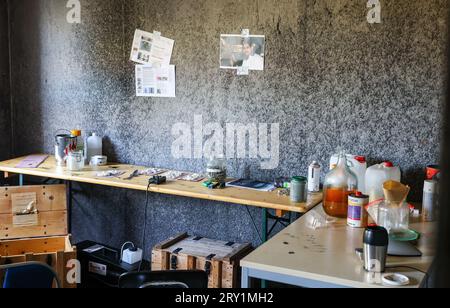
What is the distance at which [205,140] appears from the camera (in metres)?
3.23

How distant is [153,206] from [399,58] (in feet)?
6.34

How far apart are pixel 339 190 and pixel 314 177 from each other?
0.45m

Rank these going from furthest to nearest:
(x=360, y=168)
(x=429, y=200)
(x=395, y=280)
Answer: (x=360, y=168) → (x=429, y=200) → (x=395, y=280)

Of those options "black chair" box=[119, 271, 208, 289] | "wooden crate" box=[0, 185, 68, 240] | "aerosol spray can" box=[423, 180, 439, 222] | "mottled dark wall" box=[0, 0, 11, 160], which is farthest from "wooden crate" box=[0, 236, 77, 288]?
"aerosol spray can" box=[423, 180, 439, 222]

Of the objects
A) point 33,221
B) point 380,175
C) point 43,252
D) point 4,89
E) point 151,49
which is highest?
point 151,49

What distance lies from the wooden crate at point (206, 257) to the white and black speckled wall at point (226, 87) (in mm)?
315

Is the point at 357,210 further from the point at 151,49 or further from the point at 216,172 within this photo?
the point at 151,49

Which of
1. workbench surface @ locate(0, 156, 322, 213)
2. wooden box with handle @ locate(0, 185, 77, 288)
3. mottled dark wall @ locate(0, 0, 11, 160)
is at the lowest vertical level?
wooden box with handle @ locate(0, 185, 77, 288)

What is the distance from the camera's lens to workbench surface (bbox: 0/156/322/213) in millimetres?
2471

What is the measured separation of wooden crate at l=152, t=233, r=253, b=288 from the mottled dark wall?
1.76 m

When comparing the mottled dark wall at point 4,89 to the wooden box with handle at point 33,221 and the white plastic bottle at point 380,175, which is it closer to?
the wooden box with handle at point 33,221

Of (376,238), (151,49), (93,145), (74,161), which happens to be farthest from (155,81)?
→ (376,238)

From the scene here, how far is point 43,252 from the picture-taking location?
3.00 m

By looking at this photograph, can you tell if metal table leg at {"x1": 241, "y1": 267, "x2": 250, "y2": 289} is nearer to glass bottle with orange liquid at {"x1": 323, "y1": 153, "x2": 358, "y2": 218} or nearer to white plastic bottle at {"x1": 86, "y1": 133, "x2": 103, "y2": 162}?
glass bottle with orange liquid at {"x1": 323, "y1": 153, "x2": 358, "y2": 218}
